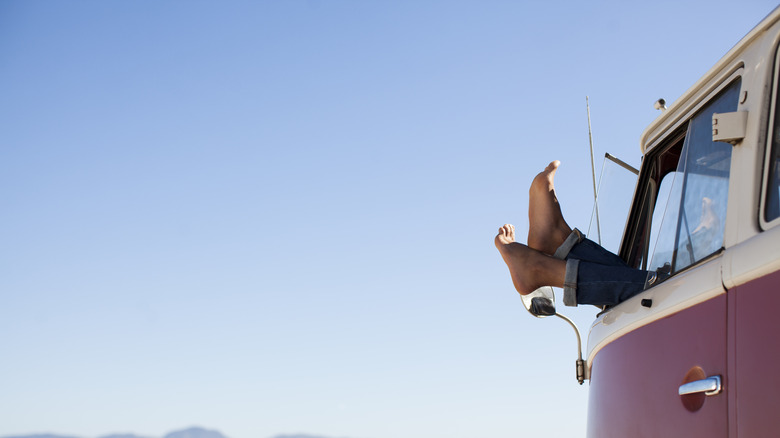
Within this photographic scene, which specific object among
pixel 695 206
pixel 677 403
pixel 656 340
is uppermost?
pixel 695 206

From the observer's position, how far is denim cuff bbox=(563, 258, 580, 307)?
3.39m

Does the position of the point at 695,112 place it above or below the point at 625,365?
above

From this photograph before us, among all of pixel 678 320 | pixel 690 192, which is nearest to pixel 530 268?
pixel 690 192

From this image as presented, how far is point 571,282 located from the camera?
11.1ft

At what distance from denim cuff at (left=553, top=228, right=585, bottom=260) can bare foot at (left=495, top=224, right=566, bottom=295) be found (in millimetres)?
117

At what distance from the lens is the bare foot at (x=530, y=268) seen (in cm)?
348

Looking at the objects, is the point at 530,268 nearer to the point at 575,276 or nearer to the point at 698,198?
the point at 575,276

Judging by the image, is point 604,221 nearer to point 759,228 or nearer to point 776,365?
point 759,228

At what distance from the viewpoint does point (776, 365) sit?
1.98m

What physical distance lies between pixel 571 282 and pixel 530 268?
0.73ft

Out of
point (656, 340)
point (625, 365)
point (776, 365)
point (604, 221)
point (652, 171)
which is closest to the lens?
point (776, 365)

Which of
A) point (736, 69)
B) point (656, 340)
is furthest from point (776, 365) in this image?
point (736, 69)

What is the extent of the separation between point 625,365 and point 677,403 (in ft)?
1.62

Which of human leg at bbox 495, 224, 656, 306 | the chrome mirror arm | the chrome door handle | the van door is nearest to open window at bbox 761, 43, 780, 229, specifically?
the van door
